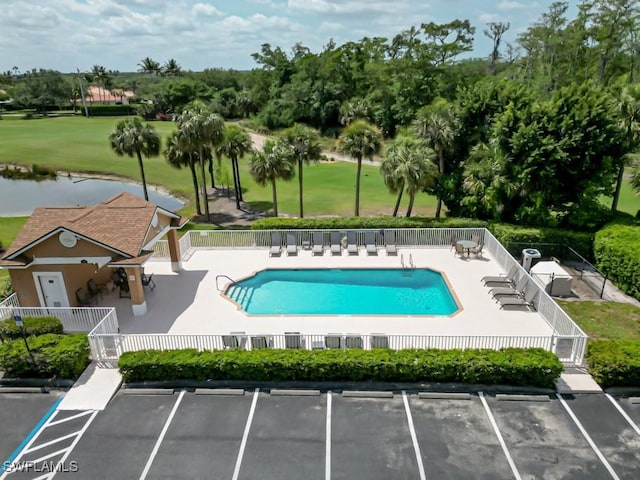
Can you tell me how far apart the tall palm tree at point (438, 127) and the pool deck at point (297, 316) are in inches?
286

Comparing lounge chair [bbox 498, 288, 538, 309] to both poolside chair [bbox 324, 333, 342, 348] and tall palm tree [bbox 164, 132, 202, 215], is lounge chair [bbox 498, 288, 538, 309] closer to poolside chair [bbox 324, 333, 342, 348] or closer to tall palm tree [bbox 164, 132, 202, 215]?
poolside chair [bbox 324, 333, 342, 348]

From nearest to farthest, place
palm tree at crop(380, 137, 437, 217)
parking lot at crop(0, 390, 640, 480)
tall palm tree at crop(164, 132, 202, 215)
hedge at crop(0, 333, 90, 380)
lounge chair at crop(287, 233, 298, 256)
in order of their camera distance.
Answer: parking lot at crop(0, 390, 640, 480) < hedge at crop(0, 333, 90, 380) < lounge chair at crop(287, 233, 298, 256) < palm tree at crop(380, 137, 437, 217) < tall palm tree at crop(164, 132, 202, 215)

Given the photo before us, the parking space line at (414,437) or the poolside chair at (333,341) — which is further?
the poolside chair at (333,341)

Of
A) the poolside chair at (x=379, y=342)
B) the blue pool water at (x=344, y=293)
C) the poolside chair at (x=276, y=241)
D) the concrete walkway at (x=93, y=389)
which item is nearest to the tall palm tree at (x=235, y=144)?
the poolside chair at (x=276, y=241)

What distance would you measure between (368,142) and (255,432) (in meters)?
18.8

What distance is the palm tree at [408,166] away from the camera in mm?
23203

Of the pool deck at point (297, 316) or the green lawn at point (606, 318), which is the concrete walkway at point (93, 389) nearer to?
the pool deck at point (297, 316)

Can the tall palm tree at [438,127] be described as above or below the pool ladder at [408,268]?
above

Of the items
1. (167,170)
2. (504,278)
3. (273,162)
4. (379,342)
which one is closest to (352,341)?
(379,342)

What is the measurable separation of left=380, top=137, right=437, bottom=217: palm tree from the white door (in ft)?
52.2

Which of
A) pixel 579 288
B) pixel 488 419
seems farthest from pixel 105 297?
pixel 579 288

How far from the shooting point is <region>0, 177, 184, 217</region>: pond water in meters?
37.7

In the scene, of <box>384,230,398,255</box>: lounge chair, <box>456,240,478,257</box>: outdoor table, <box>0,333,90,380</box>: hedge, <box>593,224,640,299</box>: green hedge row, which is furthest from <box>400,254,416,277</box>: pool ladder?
<box>0,333,90,380</box>: hedge

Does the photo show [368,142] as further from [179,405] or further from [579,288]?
[179,405]
